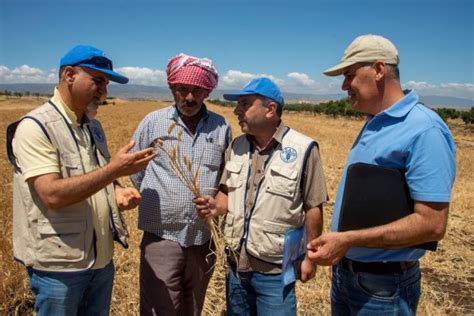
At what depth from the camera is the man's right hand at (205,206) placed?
9.98 feet

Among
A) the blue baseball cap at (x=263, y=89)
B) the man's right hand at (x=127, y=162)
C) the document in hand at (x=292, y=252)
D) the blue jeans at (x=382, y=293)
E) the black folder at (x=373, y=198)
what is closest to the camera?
the black folder at (x=373, y=198)

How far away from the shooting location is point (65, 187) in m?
2.37

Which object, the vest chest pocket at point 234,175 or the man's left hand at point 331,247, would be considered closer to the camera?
the man's left hand at point 331,247

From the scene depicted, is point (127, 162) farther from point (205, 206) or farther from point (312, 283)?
point (312, 283)

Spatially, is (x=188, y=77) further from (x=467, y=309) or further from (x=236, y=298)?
(x=467, y=309)

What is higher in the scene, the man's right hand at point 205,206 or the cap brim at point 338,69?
the cap brim at point 338,69

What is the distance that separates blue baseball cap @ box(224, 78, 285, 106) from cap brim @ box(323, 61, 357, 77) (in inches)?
18.6

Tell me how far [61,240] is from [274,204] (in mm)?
1363

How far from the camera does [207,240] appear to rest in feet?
11.0

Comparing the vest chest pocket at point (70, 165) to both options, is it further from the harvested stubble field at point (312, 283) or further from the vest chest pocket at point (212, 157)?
the harvested stubble field at point (312, 283)

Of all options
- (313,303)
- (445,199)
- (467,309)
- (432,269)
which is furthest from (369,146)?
(432,269)

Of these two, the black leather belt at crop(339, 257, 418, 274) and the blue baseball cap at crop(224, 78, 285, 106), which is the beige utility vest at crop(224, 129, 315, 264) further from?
the black leather belt at crop(339, 257, 418, 274)

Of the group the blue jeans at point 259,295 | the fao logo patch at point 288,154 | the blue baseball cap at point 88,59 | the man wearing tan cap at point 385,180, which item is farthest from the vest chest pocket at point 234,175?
the blue baseball cap at point 88,59

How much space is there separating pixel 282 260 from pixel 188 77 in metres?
1.49
